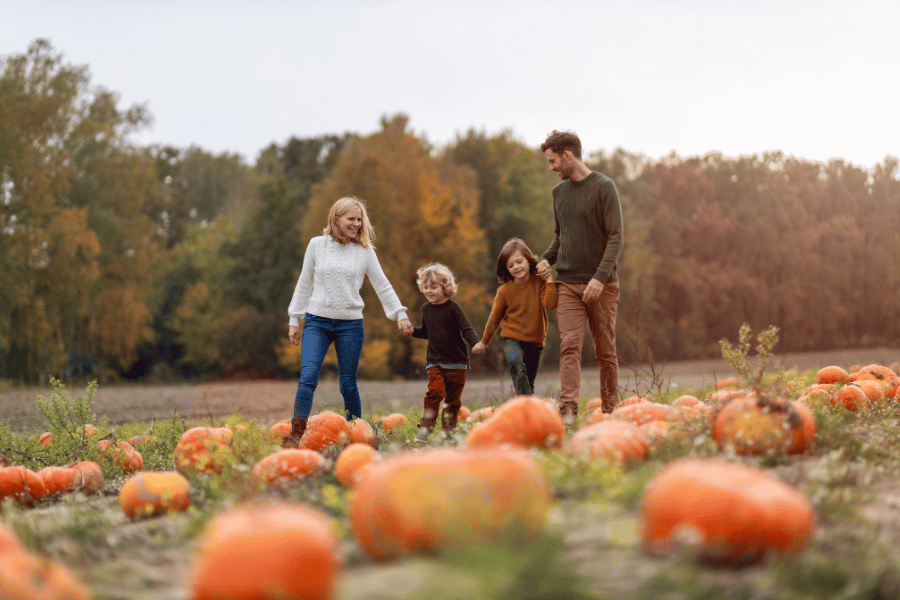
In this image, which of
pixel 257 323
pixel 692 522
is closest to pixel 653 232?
pixel 257 323

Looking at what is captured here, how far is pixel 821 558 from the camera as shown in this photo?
1.85 m

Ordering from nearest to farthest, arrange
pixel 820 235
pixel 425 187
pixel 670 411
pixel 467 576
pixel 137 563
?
pixel 467 576
pixel 137 563
pixel 670 411
pixel 425 187
pixel 820 235

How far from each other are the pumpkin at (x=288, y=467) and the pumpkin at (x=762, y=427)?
6.09 feet

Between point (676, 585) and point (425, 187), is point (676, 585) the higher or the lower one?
the lower one

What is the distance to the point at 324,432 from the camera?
506cm

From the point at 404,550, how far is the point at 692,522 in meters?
0.76

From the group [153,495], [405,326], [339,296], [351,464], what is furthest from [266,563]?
[339,296]

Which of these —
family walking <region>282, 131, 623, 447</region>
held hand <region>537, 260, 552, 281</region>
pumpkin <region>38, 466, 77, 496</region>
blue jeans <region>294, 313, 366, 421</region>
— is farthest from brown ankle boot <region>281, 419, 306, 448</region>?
held hand <region>537, 260, 552, 281</region>

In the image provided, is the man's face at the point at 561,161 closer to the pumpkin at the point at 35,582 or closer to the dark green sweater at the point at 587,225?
the dark green sweater at the point at 587,225

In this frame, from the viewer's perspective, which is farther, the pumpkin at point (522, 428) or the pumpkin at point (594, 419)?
the pumpkin at point (594, 419)

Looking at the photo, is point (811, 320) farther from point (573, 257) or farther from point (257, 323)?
point (573, 257)

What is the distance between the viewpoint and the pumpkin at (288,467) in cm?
335

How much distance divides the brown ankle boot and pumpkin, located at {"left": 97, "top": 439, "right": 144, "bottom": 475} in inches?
41.4

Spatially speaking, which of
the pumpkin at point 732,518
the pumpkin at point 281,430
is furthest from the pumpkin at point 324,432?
the pumpkin at point 732,518
